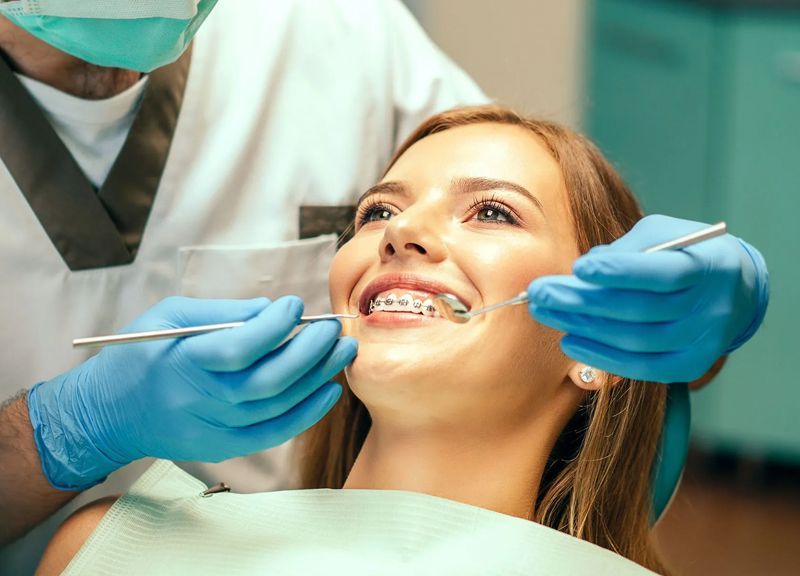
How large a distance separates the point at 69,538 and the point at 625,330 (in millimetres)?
792

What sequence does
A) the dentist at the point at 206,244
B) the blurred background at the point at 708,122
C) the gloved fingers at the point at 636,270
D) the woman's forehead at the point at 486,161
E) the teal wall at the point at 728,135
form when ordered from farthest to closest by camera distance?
the teal wall at the point at 728,135
the blurred background at the point at 708,122
the woman's forehead at the point at 486,161
the dentist at the point at 206,244
the gloved fingers at the point at 636,270

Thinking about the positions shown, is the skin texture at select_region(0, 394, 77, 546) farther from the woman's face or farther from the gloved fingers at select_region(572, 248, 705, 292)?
the gloved fingers at select_region(572, 248, 705, 292)

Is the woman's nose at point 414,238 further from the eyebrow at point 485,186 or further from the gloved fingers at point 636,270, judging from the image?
the gloved fingers at point 636,270

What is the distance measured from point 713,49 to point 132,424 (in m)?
2.79

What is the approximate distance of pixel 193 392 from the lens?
1285mm

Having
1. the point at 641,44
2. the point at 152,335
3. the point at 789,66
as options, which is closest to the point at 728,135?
the point at 789,66

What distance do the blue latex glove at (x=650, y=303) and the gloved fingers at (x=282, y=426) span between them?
1.05ft

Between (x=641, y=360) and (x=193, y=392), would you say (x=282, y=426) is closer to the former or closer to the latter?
(x=193, y=392)

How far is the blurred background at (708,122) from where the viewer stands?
331cm

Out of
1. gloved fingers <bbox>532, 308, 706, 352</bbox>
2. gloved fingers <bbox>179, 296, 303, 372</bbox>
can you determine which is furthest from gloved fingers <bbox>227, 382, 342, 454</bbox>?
gloved fingers <bbox>532, 308, 706, 352</bbox>

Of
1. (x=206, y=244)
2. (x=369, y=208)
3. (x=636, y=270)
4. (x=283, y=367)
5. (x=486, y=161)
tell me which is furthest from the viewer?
(x=206, y=244)

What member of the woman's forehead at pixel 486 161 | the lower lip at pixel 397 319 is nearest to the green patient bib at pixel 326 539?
the lower lip at pixel 397 319

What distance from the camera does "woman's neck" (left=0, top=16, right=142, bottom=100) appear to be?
151 cm

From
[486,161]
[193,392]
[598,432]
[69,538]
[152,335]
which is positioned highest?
[486,161]
